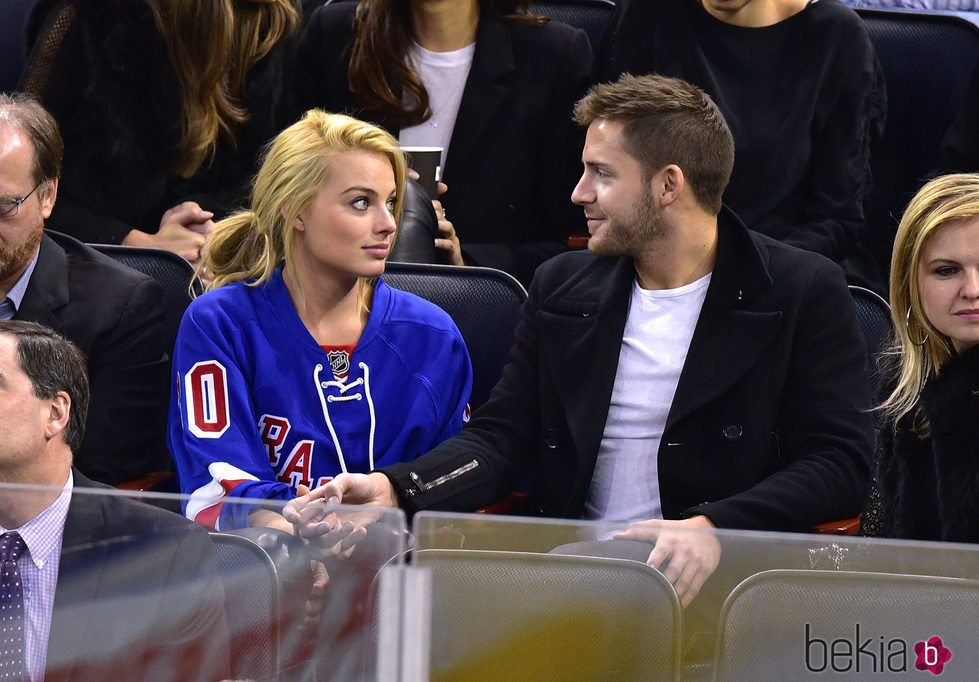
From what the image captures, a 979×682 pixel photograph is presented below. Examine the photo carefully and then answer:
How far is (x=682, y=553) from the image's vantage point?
1.11 m

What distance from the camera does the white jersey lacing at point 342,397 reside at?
7.26 ft

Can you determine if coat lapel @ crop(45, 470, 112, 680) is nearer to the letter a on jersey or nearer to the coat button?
the letter a on jersey

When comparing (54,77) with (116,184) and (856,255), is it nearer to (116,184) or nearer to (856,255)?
(116,184)

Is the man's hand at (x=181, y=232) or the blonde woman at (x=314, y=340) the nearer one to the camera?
the blonde woman at (x=314, y=340)

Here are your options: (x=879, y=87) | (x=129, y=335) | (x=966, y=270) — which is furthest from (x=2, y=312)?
(x=879, y=87)

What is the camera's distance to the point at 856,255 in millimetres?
2828

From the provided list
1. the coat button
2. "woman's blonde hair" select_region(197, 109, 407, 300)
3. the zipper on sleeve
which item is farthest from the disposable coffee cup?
the coat button

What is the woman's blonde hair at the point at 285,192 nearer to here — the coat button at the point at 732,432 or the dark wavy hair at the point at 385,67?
the dark wavy hair at the point at 385,67

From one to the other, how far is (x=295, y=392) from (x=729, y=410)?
0.70 meters

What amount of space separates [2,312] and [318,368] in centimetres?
55

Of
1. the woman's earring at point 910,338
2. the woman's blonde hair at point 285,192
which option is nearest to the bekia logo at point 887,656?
the woman's earring at point 910,338

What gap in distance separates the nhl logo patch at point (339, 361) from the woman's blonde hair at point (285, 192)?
0.14 m

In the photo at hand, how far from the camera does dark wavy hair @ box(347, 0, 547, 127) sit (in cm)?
288

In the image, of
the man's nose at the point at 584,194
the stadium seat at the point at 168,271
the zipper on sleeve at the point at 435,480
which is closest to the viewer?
the zipper on sleeve at the point at 435,480
